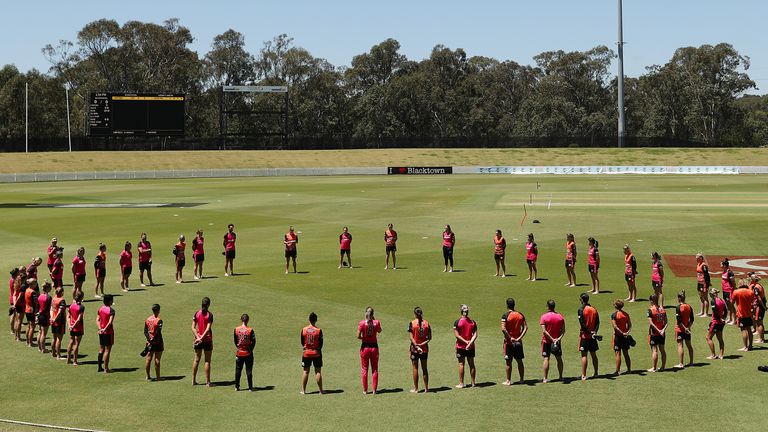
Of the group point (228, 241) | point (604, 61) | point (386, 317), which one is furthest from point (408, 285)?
point (604, 61)

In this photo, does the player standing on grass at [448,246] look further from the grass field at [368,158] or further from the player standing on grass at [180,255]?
the grass field at [368,158]

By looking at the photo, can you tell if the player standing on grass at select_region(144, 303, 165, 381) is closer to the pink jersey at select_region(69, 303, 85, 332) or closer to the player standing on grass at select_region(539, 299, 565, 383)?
the pink jersey at select_region(69, 303, 85, 332)

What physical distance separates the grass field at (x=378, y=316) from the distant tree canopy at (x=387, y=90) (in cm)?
9922

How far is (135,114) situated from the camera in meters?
95.4

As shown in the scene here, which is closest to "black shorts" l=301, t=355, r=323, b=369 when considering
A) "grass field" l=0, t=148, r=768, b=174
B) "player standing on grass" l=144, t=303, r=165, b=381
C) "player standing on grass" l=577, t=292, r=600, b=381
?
"player standing on grass" l=144, t=303, r=165, b=381

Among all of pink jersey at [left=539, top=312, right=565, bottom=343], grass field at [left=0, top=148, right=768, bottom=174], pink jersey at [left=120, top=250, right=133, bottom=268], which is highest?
grass field at [left=0, top=148, right=768, bottom=174]

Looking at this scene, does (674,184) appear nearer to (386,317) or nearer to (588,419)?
(386,317)

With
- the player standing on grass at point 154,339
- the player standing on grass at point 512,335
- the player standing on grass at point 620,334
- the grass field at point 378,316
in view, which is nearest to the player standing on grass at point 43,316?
the grass field at point 378,316

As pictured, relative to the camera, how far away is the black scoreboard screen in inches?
3720

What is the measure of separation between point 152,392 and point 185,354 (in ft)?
9.09

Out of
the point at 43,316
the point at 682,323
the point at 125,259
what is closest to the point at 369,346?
the point at 682,323

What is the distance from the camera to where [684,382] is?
16266mm

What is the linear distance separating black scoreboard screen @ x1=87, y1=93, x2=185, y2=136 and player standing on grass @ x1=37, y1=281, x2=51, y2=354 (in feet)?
258

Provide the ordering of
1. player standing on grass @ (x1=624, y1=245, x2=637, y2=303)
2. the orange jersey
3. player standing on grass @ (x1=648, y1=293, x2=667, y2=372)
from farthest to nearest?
player standing on grass @ (x1=624, y1=245, x2=637, y2=303)
player standing on grass @ (x1=648, y1=293, x2=667, y2=372)
the orange jersey
